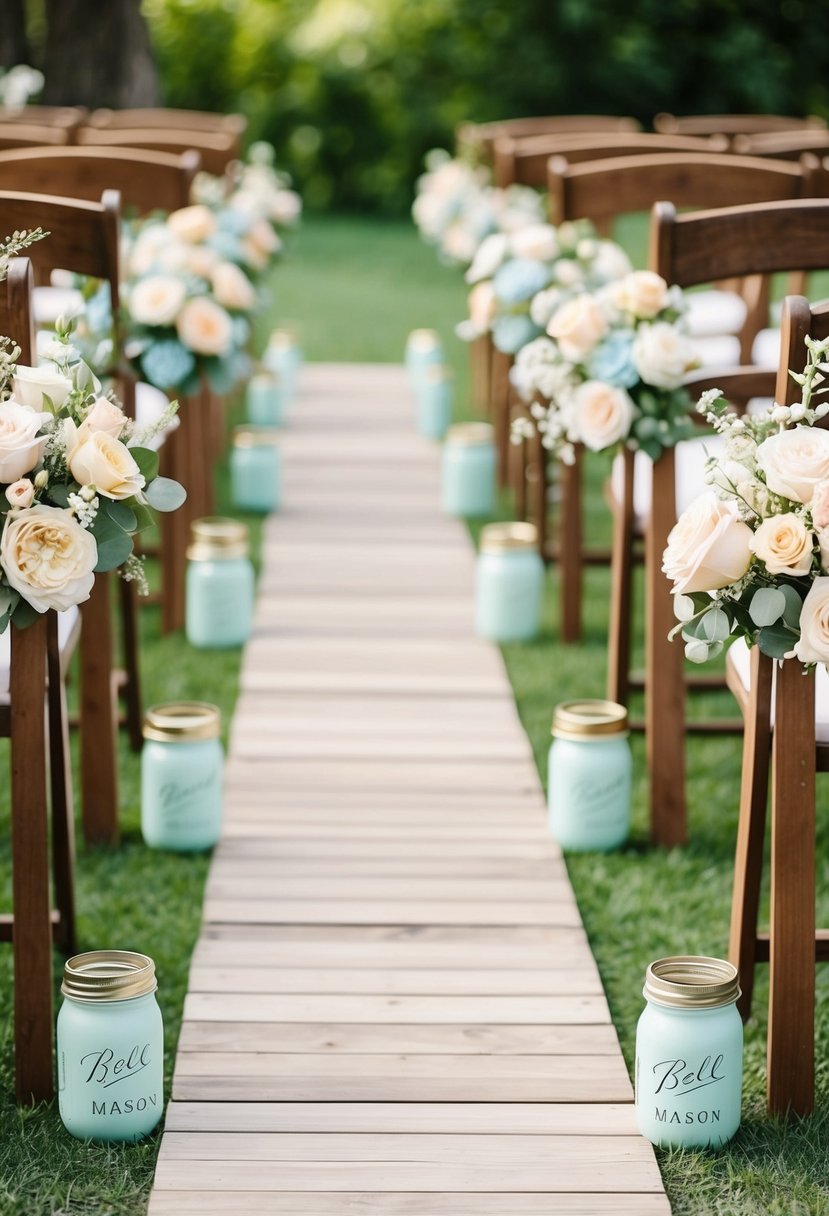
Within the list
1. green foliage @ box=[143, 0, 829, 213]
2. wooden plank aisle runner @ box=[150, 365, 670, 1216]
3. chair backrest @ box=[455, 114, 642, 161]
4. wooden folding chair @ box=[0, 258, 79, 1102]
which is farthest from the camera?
green foliage @ box=[143, 0, 829, 213]

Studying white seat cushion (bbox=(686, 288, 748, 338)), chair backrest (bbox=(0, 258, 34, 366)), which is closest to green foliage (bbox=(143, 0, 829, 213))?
white seat cushion (bbox=(686, 288, 748, 338))

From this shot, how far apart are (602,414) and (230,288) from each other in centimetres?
158

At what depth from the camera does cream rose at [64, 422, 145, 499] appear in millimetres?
2342

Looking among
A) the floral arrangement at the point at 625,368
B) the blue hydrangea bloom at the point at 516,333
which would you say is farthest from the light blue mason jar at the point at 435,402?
the floral arrangement at the point at 625,368

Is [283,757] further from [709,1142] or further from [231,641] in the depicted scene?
[709,1142]

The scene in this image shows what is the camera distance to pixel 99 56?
13.2m

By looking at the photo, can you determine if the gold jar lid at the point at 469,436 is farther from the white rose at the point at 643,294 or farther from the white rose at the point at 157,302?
the white rose at the point at 643,294

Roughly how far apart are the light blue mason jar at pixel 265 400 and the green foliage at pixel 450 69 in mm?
8704

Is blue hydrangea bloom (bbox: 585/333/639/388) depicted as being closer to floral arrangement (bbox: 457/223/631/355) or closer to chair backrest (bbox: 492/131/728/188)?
floral arrangement (bbox: 457/223/631/355)

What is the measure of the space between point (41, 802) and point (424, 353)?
5.74 metres

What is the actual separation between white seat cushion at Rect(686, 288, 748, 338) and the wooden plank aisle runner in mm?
1251

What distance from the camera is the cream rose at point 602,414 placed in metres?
3.43

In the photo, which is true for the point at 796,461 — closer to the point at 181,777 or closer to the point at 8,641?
the point at 8,641

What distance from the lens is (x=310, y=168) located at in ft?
52.6
